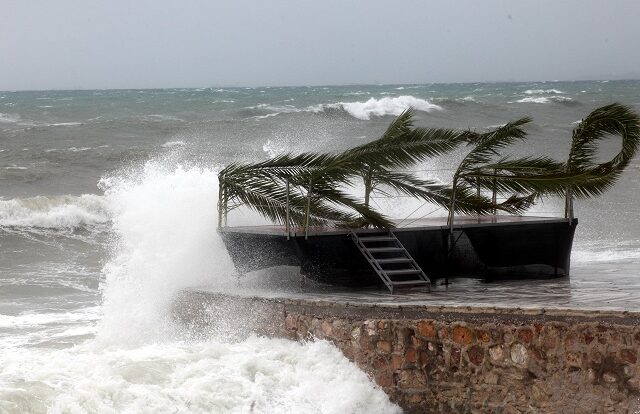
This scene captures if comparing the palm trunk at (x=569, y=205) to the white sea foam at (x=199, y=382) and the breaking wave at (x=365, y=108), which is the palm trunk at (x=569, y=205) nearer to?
the white sea foam at (x=199, y=382)

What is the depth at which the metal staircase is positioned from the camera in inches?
478

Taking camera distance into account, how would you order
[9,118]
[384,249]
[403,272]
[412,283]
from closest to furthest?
[412,283]
[403,272]
[384,249]
[9,118]

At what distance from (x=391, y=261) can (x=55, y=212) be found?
15911 mm

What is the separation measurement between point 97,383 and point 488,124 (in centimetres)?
4763

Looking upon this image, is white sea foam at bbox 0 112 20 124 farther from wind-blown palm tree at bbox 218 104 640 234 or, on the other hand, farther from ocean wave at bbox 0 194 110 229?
wind-blown palm tree at bbox 218 104 640 234

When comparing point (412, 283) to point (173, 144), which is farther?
point (173, 144)

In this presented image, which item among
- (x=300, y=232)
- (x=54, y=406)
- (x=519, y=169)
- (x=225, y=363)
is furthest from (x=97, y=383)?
(x=519, y=169)

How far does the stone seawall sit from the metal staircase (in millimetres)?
1664

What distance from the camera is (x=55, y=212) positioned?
26359mm

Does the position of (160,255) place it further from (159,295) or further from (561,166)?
(561,166)

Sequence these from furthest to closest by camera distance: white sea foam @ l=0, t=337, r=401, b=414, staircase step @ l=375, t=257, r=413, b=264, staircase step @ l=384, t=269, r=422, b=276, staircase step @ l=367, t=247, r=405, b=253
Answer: staircase step @ l=367, t=247, r=405, b=253 → staircase step @ l=375, t=257, r=413, b=264 → staircase step @ l=384, t=269, r=422, b=276 → white sea foam @ l=0, t=337, r=401, b=414

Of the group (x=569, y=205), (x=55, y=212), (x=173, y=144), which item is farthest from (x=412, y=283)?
(x=173, y=144)

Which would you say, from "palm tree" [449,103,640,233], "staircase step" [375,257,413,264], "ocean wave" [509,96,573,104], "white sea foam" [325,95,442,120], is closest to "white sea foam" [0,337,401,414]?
"staircase step" [375,257,413,264]

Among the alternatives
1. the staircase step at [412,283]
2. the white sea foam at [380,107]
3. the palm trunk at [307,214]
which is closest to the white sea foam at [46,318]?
the palm trunk at [307,214]
